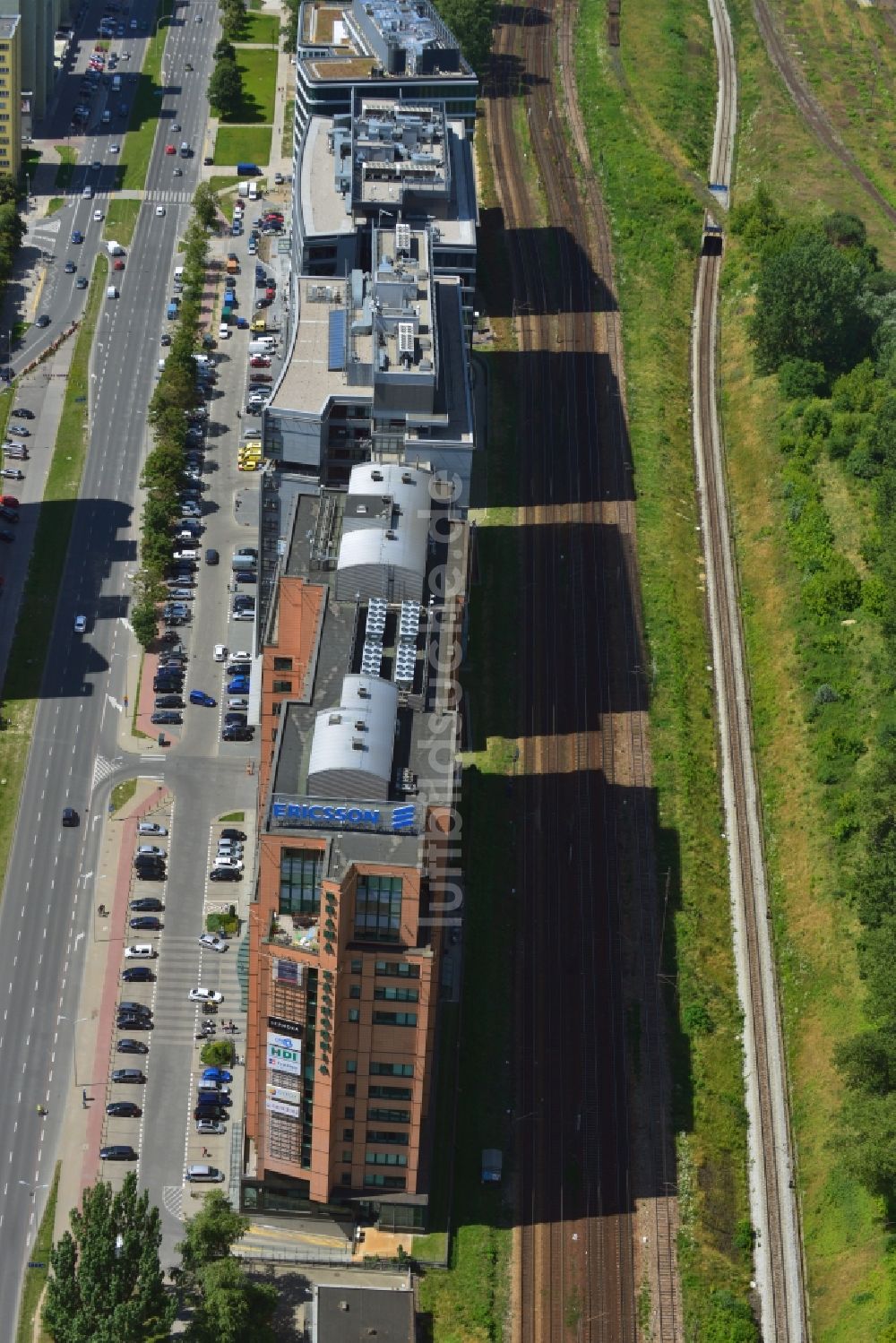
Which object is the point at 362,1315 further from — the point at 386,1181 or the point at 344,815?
the point at 344,815

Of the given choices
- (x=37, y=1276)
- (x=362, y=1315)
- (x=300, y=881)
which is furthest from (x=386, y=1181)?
(x=300, y=881)

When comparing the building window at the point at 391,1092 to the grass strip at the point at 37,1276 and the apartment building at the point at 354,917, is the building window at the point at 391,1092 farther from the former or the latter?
the grass strip at the point at 37,1276

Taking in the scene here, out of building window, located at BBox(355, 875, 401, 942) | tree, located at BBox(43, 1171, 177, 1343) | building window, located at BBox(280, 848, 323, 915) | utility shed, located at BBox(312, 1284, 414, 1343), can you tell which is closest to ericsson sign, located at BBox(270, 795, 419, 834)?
building window, located at BBox(280, 848, 323, 915)

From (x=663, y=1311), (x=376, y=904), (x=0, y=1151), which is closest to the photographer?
(x=376, y=904)

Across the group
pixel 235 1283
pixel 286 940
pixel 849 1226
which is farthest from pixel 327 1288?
pixel 849 1226

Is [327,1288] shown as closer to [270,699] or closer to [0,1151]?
[0,1151]

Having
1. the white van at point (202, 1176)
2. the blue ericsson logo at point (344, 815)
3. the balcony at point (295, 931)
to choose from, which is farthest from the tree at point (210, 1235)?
the blue ericsson logo at point (344, 815)
